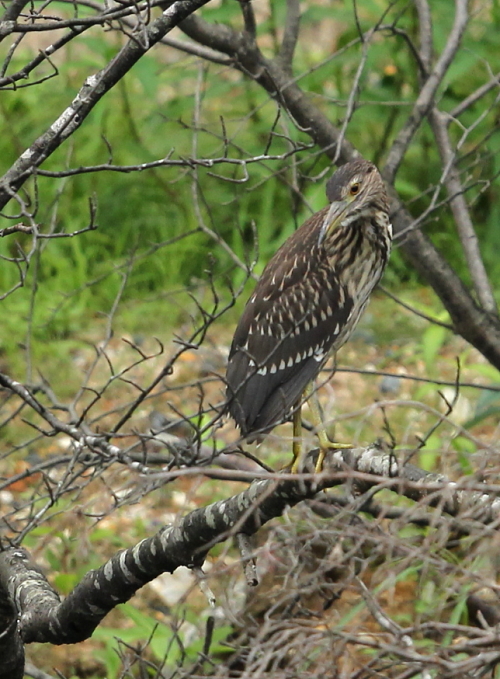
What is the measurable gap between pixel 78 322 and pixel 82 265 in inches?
15.3

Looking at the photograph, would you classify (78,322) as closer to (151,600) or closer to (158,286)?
(158,286)

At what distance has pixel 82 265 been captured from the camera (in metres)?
6.73

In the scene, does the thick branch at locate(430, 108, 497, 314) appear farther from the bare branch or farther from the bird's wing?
the bird's wing

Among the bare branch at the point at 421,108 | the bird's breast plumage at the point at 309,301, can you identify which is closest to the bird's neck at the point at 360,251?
the bird's breast plumage at the point at 309,301

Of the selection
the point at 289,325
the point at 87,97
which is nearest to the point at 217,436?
the point at 289,325

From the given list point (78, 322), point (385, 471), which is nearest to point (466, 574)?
point (385, 471)

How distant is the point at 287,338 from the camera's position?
3.83 meters

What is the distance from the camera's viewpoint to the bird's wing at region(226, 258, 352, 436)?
3.73 metres

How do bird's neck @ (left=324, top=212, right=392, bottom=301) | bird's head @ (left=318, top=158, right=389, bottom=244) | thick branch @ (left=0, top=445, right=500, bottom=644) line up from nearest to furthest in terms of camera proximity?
thick branch @ (left=0, top=445, right=500, bottom=644) < bird's head @ (left=318, top=158, right=389, bottom=244) < bird's neck @ (left=324, top=212, right=392, bottom=301)

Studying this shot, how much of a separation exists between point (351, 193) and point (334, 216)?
107mm

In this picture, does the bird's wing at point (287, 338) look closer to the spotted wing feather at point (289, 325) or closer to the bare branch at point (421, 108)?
the spotted wing feather at point (289, 325)

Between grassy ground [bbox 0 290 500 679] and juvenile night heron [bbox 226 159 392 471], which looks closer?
juvenile night heron [bbox 226 159 392 471]

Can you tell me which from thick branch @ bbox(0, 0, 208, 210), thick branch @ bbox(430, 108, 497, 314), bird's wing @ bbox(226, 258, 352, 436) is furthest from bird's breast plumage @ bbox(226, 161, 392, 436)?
thick branch @ bbox(0, 0, 208, 210)

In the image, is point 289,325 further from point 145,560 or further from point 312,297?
point 145,560
